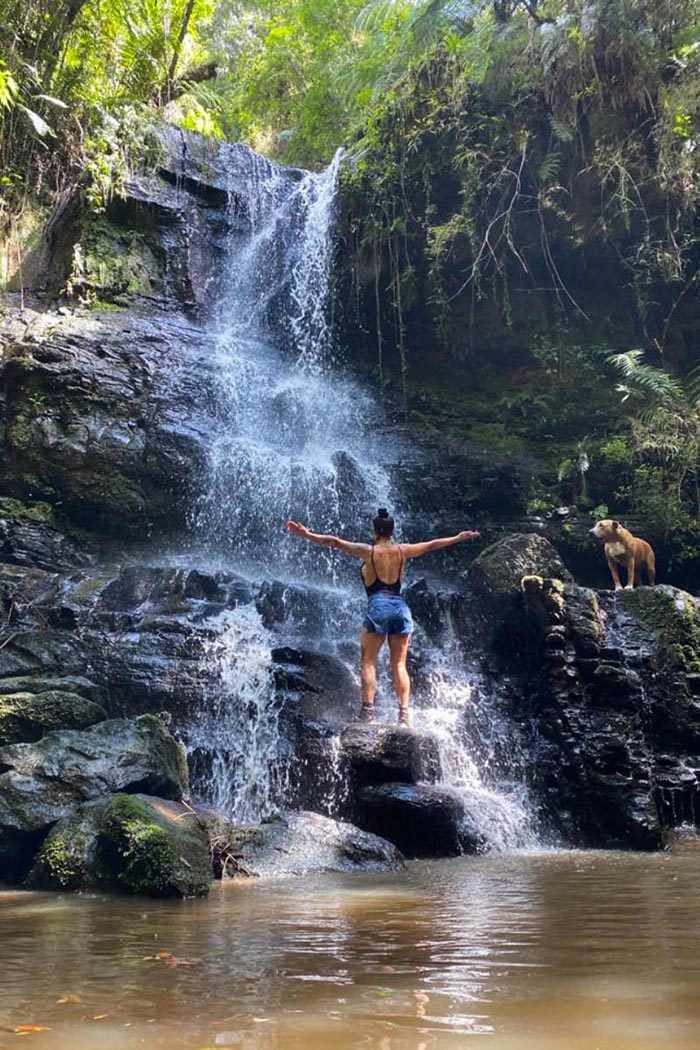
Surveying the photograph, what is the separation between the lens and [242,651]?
8.99m

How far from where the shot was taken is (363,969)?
2844 millimetres

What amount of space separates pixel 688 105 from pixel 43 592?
10.8 metres

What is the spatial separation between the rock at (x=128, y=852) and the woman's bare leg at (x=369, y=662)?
2.61 metres

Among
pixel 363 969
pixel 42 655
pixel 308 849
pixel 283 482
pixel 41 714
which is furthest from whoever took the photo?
pixel 283 482

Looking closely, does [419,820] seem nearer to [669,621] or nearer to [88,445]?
[669,621]

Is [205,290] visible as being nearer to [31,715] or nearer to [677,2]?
[677,2]

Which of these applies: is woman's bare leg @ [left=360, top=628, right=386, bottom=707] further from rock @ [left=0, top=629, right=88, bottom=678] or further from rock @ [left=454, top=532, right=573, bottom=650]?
rock @ [left=0, top=629, right=88, bottom=678]

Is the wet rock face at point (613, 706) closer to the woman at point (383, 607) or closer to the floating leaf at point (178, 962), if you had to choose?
the woman at point (383, 607)

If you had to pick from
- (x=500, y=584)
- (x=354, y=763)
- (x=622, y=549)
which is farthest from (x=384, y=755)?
(x=622, y=549)

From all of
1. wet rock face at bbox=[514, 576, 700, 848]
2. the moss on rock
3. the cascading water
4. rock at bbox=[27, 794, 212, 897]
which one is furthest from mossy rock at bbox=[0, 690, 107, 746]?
the moss on rock

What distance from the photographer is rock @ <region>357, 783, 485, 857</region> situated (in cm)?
655

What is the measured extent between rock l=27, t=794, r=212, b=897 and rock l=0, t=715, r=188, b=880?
0.35 meters

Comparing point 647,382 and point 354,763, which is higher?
point 647,382

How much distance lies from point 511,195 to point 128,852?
11770 mm
